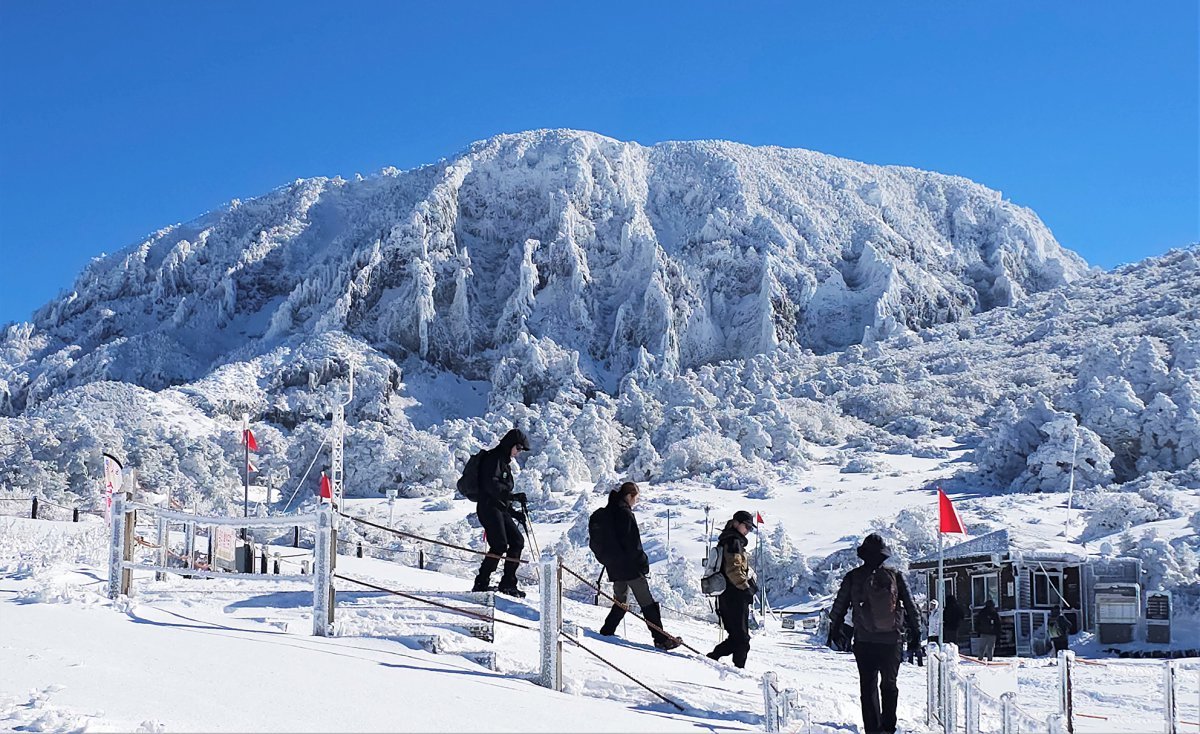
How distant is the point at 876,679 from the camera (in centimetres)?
795

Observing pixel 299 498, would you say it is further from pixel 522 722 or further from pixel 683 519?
pixel 522 722

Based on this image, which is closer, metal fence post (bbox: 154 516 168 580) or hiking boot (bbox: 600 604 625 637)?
hiking boot (bbox: 600 604 625 637)

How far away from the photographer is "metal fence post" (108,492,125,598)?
915cm

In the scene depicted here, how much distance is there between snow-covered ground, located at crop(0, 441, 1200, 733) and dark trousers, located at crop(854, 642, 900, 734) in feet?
1.10

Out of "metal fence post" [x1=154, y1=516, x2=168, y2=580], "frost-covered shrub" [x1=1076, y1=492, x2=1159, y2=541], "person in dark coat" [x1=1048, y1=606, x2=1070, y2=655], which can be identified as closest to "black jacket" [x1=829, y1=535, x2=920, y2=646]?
"metal fence post" [x1=154, y1=516, x2=168, y2=580]

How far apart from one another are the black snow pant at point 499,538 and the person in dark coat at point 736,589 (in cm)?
174

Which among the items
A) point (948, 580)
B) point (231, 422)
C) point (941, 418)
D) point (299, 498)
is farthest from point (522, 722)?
point (231, 422)

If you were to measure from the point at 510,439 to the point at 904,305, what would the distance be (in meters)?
96.8

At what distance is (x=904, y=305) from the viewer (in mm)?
102562

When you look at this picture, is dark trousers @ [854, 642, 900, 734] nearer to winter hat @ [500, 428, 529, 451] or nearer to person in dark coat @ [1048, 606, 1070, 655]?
winter hat @ [500, 428, 529, 451]

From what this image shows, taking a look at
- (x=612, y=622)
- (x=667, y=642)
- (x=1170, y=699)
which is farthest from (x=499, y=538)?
(x=1170, y=699)

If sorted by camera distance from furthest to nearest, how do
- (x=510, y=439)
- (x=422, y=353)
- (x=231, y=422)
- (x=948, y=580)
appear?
(x=422, y=353) < (x=231, y=422) < (x=948, y=580) < (x=510, y=439)

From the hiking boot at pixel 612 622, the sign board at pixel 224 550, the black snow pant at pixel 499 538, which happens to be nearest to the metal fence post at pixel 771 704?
the hiking boot at pixel 612 622

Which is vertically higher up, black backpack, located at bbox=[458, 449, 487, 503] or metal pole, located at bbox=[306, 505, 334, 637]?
black backpack, located at bbox=[458, 449, 487, 503]
